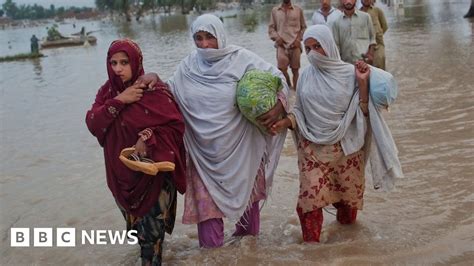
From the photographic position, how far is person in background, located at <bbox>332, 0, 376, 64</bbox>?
6176 millimetres

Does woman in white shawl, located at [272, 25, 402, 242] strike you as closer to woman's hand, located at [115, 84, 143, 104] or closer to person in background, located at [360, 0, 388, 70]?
woman's hand, located at [115, 84, 143, 104]

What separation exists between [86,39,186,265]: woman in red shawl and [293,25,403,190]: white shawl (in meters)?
0.80

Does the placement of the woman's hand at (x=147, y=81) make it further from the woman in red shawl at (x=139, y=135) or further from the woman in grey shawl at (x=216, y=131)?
the woman in grey shawl at (x=216, y=131)

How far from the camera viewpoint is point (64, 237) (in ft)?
13.5

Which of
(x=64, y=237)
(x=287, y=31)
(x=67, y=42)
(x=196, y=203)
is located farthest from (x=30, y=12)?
(x=196, y=203)

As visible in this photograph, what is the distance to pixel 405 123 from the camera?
6109 mm

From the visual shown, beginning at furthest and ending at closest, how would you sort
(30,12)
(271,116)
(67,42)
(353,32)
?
(30,12) → (67,42) → (353,32) → (271,116)

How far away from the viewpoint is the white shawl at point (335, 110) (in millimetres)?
3197

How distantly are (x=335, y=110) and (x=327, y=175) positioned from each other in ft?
1.32

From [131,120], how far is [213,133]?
0.51 meters

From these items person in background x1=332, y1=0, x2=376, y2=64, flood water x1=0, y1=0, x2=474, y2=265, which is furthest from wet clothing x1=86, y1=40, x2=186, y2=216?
person in background x1=332, y1=0, x2=376, y2=64

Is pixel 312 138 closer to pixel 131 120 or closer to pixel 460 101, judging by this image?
pixel 131 120

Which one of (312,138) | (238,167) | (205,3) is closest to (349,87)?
(312,138)

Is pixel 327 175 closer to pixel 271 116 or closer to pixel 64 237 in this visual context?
pixel 271 116
